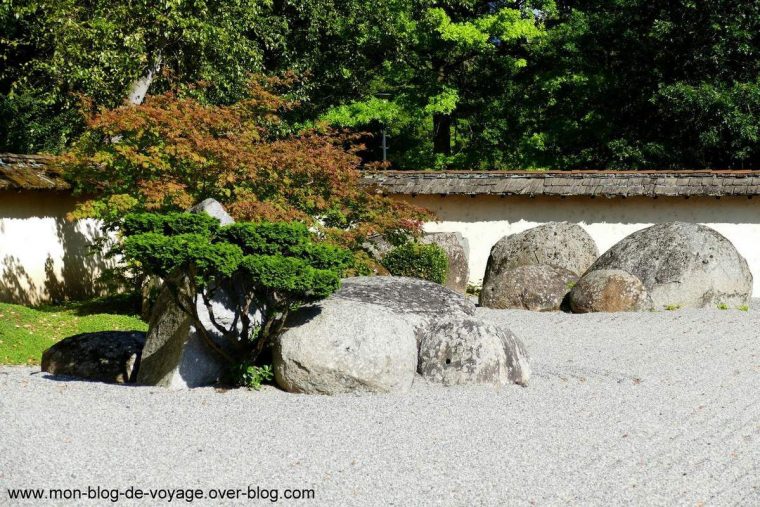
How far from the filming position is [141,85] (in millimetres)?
17641

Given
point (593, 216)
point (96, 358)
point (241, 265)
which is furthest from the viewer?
point (593, 216)

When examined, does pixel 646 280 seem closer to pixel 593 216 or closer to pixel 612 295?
pixel 612 295

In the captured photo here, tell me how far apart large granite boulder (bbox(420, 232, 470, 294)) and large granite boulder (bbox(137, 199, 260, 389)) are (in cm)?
876

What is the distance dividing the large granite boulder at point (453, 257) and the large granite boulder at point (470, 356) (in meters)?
8.32

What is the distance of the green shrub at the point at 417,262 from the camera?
1673 cm

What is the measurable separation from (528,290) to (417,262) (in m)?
2.27

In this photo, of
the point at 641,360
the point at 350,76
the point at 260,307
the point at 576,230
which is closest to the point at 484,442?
the point at 260,307

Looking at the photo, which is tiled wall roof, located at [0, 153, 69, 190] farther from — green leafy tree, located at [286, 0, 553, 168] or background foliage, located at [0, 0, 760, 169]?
green leafy tree, located at [286, 0, 553, 168]

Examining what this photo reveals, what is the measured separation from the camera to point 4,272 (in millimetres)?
15703

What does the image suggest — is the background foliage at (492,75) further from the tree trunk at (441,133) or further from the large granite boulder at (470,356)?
the large granite boulder at (470,356)

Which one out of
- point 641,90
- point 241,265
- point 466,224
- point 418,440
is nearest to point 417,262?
point 466,224

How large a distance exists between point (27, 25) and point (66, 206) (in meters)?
5.55

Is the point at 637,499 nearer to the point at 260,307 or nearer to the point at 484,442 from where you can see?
the point at 484,442

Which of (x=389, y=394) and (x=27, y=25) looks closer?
(x=389, y=394)
